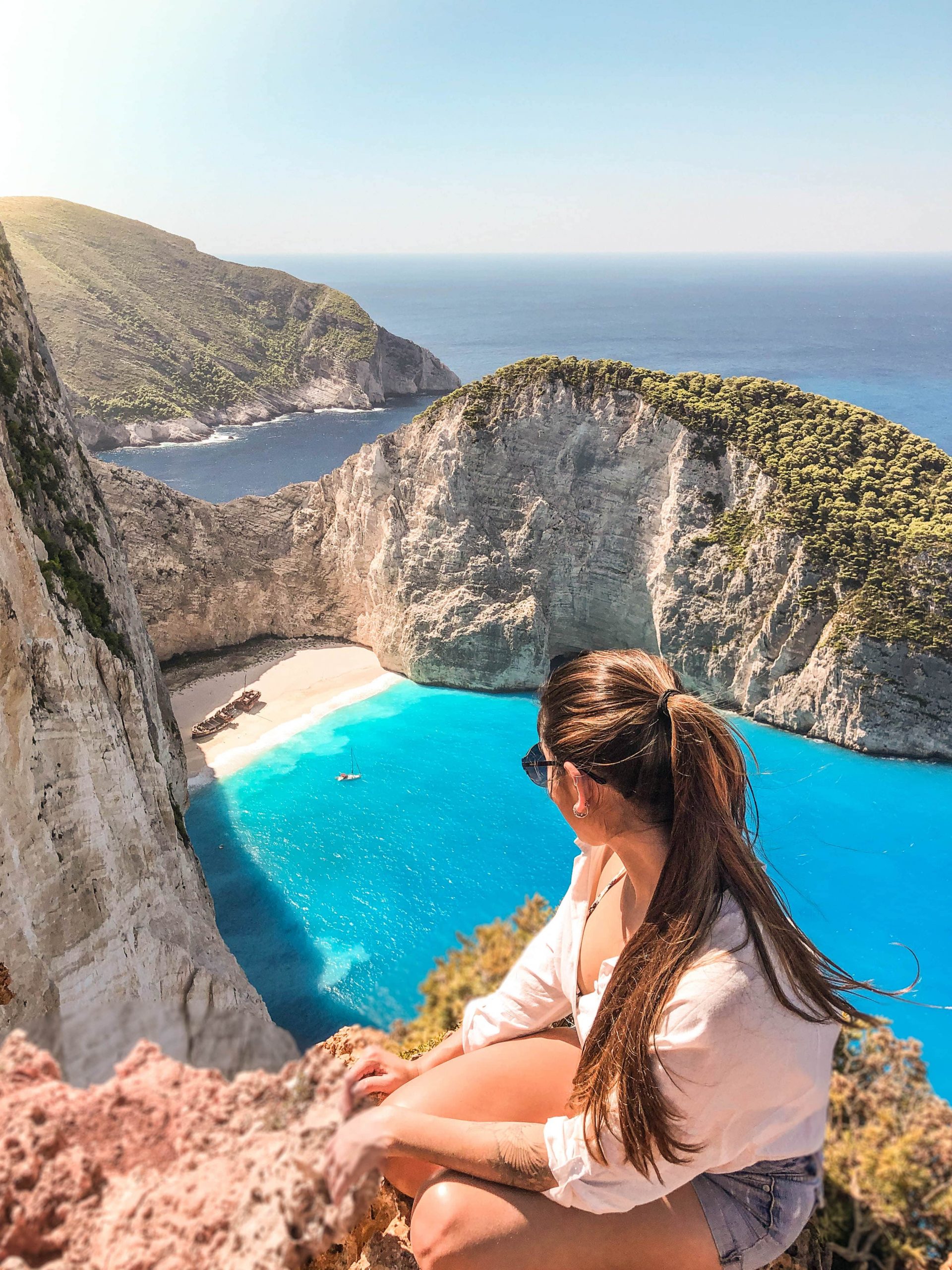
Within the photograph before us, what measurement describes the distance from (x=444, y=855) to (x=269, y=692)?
11563 mm

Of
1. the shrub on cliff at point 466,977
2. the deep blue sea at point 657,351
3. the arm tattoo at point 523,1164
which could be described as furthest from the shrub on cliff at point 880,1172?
the deep blue sea at point 657,351

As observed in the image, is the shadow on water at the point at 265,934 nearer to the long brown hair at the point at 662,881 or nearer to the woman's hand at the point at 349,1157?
the long brown hair at the point at 662,881

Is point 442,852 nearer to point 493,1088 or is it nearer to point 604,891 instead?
point 604,891

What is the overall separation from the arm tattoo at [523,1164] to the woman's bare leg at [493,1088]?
182 millimetres

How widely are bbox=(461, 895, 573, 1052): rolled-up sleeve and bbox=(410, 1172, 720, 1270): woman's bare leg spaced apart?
0.58 m

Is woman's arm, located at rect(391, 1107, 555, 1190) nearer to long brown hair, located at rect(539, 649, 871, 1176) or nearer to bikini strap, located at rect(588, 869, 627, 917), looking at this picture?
long brown hair, located at rect(539, 649, 871, 1176)

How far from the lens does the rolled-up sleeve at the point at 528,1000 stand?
263 centimetres

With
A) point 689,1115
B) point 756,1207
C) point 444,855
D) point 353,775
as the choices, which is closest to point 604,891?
point 689,1115

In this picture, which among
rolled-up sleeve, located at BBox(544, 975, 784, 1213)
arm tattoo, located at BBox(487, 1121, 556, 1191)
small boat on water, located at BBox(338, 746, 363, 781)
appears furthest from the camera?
small boat on water, located at BBox(338, 746, 363, 781)

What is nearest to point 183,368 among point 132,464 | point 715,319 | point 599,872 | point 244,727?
point 132,464

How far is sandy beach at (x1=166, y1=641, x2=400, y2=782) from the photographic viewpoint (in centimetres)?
2456

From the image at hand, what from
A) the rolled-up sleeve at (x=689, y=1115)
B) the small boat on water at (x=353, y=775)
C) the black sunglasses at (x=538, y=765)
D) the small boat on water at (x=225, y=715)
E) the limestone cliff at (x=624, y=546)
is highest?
the black sunglasses at (x=538, y=765)

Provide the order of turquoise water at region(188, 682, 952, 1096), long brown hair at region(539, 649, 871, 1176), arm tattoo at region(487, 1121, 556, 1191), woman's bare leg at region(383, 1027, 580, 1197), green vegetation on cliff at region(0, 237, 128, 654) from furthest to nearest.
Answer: turquoise water at region(188, 682, 952, 1096)
green vegetation on cliff at region(0, 237, 128, 654)
woman's bare leg at region(383, 1027, 580, 1197)
arm tattoo at region(487, 1121, 556, 1191)
long brown hair at region(539, 649, 871, 1176)

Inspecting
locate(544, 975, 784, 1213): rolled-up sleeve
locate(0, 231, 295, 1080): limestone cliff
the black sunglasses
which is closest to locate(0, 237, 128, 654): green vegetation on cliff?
locate(0, 231, 295, 1080): limestone cliff
